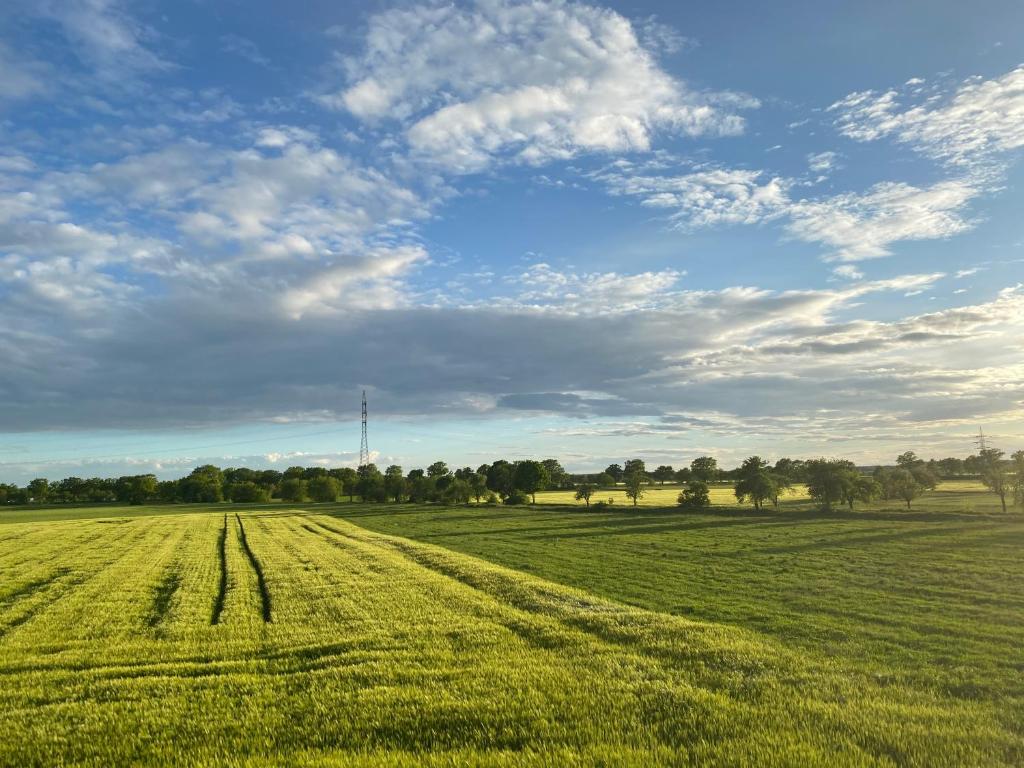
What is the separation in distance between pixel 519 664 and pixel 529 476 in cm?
12738

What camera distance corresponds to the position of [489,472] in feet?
597

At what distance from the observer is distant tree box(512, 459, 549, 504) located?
13962 centimetres

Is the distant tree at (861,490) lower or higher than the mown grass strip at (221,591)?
higher

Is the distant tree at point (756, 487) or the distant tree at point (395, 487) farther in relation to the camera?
the distant tree at point (395, 487)

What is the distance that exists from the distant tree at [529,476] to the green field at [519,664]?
4235 inches

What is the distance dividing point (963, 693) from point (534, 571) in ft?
68.8

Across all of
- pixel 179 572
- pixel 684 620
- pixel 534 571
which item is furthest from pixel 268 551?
pixel 684 620

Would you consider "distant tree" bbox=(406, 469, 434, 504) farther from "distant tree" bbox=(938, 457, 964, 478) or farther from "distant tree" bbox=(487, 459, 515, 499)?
"distant tree" bbox=(938, 457, 964, 478)

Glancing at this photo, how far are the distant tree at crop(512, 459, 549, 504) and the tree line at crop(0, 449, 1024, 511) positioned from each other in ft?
0.76

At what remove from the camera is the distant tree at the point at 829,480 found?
7812cm

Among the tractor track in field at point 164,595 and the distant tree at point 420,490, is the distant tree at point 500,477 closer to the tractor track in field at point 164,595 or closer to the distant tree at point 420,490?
the distant tree at point 420,490

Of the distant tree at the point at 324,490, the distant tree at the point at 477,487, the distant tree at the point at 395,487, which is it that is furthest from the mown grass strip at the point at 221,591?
the distant tree at the point at 324,490

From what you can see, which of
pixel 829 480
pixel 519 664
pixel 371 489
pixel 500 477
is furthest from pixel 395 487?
pixel 519 664

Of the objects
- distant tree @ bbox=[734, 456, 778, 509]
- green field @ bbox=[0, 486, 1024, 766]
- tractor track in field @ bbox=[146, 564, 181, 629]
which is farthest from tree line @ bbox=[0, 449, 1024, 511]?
tractor track in field @ bbox=[146, 564, 181, 629]
